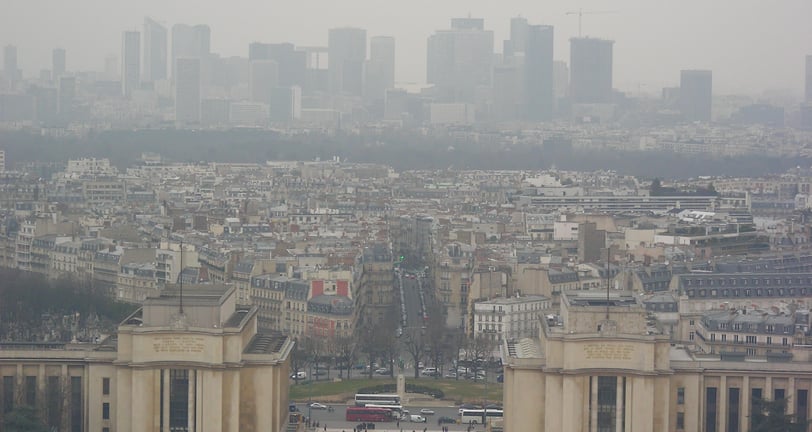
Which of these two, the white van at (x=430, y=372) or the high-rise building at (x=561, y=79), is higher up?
the high-rise building at (x=561, y=79)

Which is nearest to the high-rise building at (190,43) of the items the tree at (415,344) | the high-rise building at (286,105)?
the high-rise building at (286,105)

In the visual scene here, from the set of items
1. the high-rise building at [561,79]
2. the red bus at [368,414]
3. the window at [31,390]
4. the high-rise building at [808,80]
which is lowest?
the red bus at [368,414]

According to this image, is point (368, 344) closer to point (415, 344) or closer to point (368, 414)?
point (415, 344)

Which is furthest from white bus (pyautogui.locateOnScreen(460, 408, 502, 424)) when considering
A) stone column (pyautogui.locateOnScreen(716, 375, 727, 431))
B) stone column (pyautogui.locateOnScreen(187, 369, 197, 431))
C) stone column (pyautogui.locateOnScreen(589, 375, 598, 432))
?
stone column (pyautogui.locateOnScreen(187, 369, 197, 431))

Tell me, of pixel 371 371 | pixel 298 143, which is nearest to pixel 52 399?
pixel 371 371

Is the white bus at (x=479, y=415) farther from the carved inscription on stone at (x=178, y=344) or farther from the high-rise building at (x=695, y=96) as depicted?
the high-rise building at (x=695, y=96)

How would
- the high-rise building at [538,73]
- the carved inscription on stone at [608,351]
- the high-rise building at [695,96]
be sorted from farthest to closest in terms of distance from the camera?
the high-rise building at [538,73] → the high-rise building at [695,96] → the carved inscription on stone at [608,351]
